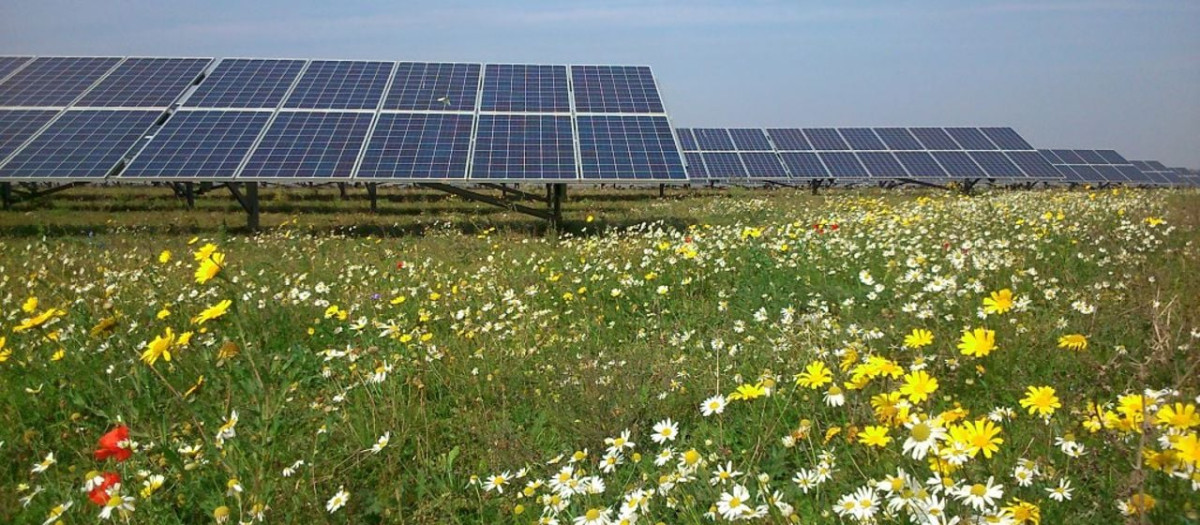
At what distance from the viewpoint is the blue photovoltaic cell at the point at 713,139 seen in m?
28.7

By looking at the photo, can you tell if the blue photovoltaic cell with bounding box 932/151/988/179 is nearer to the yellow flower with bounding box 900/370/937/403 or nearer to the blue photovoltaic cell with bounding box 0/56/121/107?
the yellow flower with bounding box 900/370/937/403

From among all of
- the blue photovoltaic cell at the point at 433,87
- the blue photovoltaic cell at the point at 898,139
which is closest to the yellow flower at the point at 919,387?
the blue photovoltaic cell at the point at 433,87

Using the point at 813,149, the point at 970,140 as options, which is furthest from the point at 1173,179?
the point at 813,149

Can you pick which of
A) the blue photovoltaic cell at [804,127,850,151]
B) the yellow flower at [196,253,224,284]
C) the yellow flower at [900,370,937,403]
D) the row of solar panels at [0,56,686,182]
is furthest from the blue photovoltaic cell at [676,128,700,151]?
the yellow flower at [900,370,937,403]

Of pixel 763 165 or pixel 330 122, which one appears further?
pixel 763 165

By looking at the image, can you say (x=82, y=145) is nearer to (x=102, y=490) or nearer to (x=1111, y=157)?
(x=102, y=490)

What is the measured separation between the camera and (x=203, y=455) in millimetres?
2674

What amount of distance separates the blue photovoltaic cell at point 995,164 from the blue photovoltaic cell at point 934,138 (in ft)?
3.23

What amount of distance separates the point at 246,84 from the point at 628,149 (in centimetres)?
940

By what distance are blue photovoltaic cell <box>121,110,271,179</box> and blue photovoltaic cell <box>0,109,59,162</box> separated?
2627 mm

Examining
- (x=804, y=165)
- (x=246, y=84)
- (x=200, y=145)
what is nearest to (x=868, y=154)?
(x=804, y=165)

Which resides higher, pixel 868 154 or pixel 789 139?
pixel 868 154

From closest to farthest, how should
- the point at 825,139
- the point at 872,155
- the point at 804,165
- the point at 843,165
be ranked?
the point at 843,165, the point at 804,165, the point at 872,155, the point at 825,139

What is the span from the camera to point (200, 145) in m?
12.8
